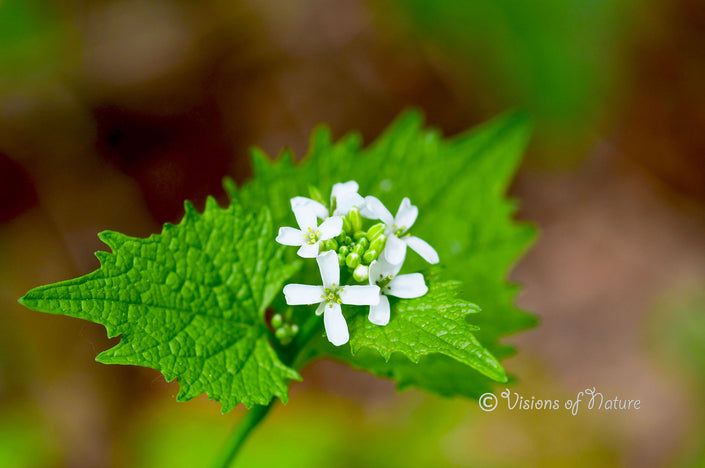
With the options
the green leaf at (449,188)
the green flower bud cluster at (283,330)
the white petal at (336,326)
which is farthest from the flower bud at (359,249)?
the green leaf at (449,188)

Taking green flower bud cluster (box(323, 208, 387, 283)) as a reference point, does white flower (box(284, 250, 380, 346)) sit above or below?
below

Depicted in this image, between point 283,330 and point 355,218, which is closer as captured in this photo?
point 355,218

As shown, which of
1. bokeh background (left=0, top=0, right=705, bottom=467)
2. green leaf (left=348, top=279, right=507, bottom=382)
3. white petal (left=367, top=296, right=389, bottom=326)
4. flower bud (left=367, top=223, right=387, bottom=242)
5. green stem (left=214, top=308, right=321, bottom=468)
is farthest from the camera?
bokeh background (left=0, top=0, right=705, bottom=467)

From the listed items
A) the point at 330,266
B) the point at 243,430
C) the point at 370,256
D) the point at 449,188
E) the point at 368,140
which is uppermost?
the point at 368,140

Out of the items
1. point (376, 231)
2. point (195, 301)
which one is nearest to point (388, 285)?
point (376, 231)

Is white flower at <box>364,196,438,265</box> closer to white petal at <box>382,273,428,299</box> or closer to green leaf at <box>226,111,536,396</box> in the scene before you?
white petal at <box>382,273,428,299</box>

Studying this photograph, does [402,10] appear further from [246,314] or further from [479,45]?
[246,314]

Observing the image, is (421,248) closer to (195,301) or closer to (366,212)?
(366,212)

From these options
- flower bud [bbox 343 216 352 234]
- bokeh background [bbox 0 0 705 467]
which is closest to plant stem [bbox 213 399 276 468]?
flower bud [bbox 343 216 352 234]
